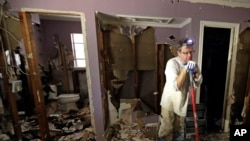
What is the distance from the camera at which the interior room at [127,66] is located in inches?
54.5

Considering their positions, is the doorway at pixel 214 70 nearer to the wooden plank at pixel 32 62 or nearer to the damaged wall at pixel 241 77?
the damaged wall at pixel 241 77

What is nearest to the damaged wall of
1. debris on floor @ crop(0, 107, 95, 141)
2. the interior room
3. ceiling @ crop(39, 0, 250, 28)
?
the interior room

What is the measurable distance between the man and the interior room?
0.31m

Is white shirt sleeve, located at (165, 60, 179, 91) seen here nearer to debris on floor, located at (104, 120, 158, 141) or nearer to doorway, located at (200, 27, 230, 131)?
doorway, located at (200, 27, 230, 131)

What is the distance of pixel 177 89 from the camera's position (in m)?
1.42

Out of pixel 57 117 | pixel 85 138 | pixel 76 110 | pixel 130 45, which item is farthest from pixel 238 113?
pixel 57 117

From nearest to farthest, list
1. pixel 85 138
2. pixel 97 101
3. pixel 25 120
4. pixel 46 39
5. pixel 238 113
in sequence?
pixel 97 101 → pixel 85 138 → pixel 238 113 → pixel 25 120 → pixel 46 39

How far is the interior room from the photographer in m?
1.38

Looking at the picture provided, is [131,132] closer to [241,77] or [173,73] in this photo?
[173,73]

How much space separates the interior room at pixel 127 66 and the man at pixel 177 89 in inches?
12.3

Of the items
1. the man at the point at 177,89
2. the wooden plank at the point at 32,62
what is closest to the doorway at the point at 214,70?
the man at the point at 177,89

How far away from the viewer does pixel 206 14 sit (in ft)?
5.60

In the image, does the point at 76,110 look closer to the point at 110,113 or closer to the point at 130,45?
the point at 110,113

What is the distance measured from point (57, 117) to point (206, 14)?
122 inches
